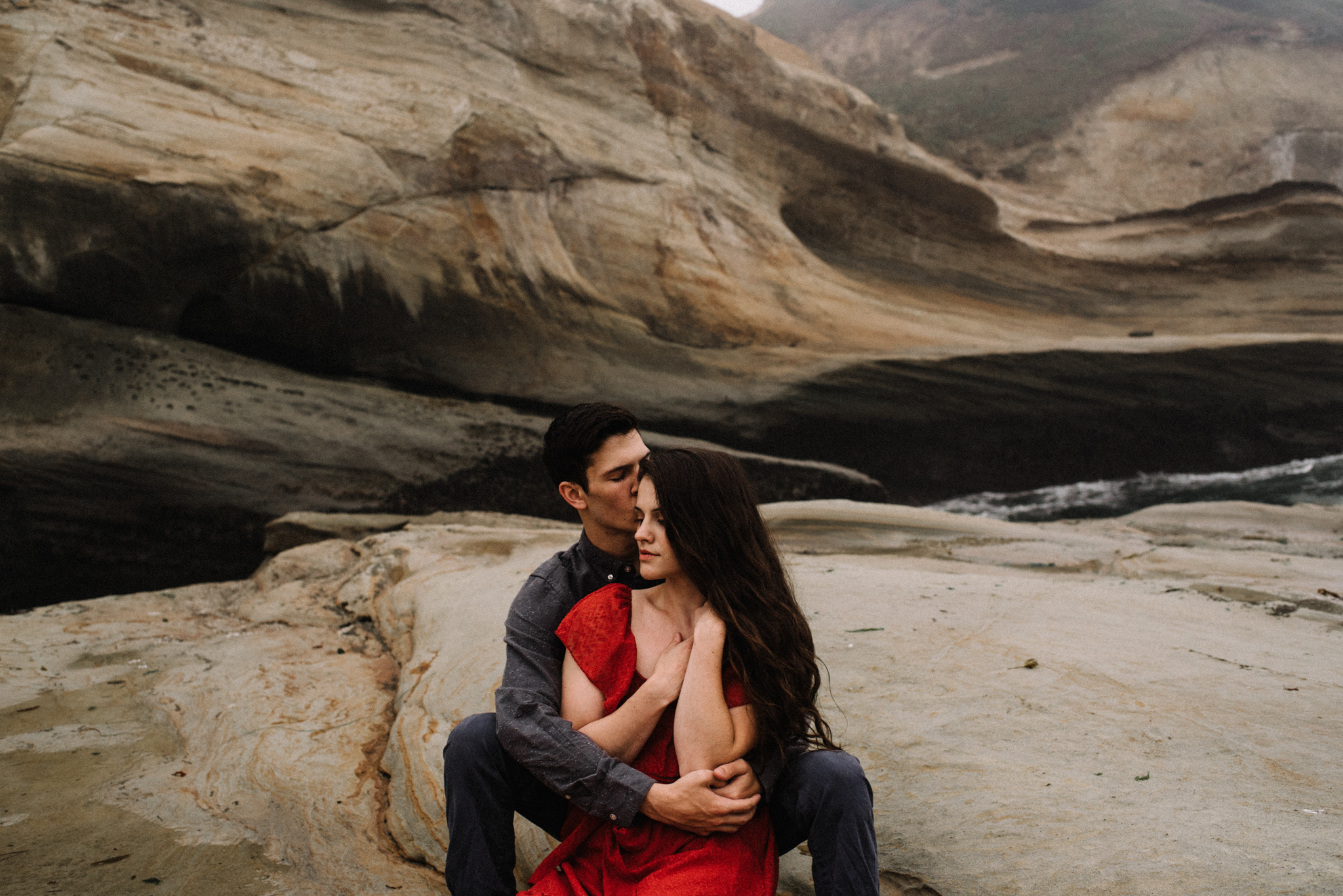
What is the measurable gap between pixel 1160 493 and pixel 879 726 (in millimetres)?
7816

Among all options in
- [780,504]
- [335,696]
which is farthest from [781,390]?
[335,696]

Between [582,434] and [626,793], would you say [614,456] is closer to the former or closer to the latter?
[582,434]

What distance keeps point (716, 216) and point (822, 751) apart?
767 centimetres

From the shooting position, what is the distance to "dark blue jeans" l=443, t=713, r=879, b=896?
1.39 metres

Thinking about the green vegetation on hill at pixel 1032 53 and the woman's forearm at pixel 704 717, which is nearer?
the woman's forearm at pixel 704 717

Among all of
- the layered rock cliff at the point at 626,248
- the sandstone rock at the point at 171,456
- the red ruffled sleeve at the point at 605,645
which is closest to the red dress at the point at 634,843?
the red ruffled sleeve at the point at 605,645

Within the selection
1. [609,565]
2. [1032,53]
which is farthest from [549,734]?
[1032,53]

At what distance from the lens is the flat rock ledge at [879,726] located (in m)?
1.68

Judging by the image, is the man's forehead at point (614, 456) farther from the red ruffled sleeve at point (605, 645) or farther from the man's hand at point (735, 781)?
the man's hand at point (735, 781)

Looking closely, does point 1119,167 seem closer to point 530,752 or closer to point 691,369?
point 691,369

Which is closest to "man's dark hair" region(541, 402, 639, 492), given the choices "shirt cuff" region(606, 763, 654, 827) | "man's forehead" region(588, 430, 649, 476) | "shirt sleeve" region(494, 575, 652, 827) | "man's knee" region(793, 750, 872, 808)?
"man's forehead" region(588, 430, 649, 476)

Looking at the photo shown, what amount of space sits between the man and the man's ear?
37 millimetres

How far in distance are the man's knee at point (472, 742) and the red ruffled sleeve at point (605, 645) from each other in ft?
0.68

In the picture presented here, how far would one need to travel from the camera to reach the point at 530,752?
4.97ft
